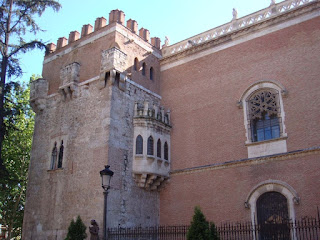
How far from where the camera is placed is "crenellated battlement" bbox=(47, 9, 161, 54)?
18.9 meters

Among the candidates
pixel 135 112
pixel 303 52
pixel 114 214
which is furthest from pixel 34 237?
pixel 303 52

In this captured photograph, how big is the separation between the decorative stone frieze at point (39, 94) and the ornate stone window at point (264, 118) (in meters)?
10.5

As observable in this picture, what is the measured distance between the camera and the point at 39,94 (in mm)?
20109

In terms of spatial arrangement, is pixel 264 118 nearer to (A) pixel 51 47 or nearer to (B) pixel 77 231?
(B) pixel 77 231

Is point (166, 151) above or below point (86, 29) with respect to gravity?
below

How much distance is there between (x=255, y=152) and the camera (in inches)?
622

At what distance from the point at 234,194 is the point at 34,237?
31.3 feet

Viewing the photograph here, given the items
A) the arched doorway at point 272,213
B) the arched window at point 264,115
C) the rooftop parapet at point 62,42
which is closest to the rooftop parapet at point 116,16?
the rooftop parapet at point 62,42

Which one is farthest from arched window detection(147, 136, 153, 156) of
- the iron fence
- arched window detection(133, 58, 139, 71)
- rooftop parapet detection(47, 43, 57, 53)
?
rooftop parapet detection(47, 43, 57, 53)

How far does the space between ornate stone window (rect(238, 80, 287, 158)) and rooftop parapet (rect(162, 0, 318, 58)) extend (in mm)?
3400

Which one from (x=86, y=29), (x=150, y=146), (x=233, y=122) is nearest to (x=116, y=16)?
(x=86, y=29)

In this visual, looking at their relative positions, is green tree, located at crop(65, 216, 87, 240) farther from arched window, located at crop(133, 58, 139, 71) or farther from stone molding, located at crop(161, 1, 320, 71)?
stone molding, located at crop(161, 1, 320, 71)

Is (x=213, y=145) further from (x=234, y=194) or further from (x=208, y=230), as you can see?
(x=208, y=230)

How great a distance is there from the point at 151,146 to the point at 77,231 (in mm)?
5375
